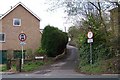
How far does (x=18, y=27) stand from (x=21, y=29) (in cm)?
55

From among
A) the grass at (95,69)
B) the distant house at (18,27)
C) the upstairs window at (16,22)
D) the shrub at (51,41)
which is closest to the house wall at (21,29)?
the distant house at (18,27)

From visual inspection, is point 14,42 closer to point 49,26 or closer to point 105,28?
point 49,26

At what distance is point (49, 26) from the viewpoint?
3797cm

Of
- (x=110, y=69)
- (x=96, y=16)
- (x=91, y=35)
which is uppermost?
(x=96, y=16)

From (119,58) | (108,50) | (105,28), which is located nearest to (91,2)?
(105,28)

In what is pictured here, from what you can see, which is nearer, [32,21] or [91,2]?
[91,2]

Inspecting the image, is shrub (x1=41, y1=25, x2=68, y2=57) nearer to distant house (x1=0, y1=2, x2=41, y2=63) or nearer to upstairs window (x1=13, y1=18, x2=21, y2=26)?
distant house (x1=0, y1=2, x2=41, y2=63)

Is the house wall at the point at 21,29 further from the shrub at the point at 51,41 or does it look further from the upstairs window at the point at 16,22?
the shrub at the point at 51,41

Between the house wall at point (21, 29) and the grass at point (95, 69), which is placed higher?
the house wall at point (21, 29)

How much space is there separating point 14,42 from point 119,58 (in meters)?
24.8

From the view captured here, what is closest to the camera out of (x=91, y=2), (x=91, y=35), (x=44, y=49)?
(x=91, y=35)

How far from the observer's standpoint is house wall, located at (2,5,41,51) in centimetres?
4288

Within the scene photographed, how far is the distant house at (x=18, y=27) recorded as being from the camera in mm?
42875

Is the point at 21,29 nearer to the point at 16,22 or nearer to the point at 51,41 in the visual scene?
the point at 16,22
